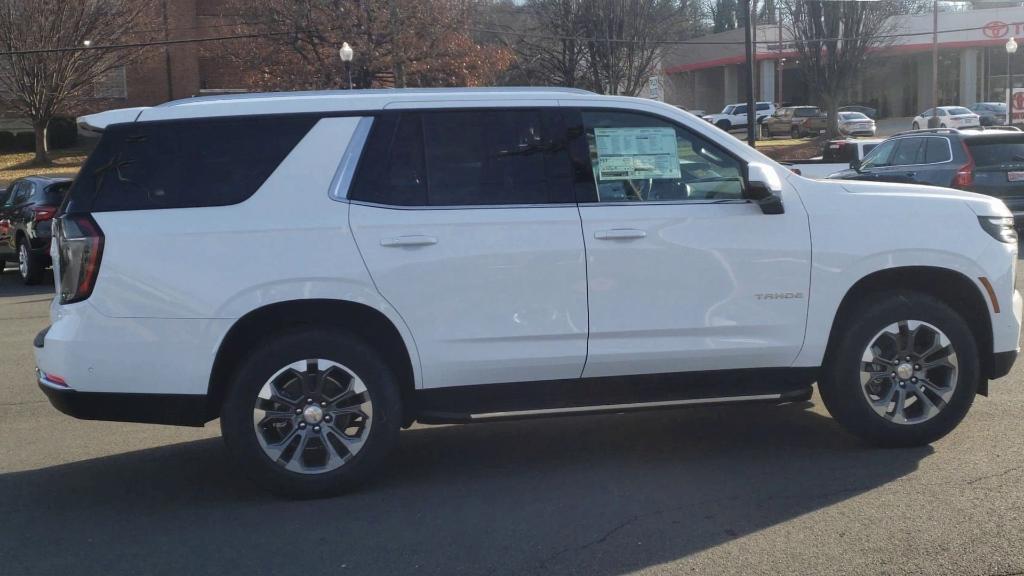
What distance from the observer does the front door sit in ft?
18.0

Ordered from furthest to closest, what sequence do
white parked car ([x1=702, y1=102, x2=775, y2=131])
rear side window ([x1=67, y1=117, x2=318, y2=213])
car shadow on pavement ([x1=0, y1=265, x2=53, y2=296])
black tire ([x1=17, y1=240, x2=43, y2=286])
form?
white parked car ([x1=702, y1=102, x2=775, y2=131]) → black tire ([x1=17, y1=240, x2=43, y2=286]) → car shadow on pavement ([x1=0, y1=265, x2=53, y2=296]) → rear side window ([x1=67, y1=117, x2=318, y2=213])

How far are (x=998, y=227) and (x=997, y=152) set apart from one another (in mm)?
9992

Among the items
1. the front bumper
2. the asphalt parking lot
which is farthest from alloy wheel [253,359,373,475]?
the front bumper

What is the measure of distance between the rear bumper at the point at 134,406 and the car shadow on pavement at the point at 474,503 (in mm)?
511

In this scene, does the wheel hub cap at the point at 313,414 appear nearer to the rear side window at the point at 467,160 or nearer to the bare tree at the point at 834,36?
the rear side window at the point at 467,160

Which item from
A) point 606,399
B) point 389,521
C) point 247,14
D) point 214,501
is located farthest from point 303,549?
point 247,14

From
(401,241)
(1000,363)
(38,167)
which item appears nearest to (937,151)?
(1000,363)

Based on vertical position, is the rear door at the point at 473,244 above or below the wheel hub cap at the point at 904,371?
above

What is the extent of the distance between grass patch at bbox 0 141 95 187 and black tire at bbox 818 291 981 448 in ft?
115

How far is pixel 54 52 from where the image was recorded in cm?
3741

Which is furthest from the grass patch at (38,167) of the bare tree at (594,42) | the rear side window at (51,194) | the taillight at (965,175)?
the taillight at (965,175)

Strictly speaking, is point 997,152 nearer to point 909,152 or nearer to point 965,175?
point 965,175

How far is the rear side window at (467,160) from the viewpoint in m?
5.43

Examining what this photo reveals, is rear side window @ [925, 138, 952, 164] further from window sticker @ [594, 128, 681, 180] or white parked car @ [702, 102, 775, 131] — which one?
white parked car @ [702, 102, 775, 131]
